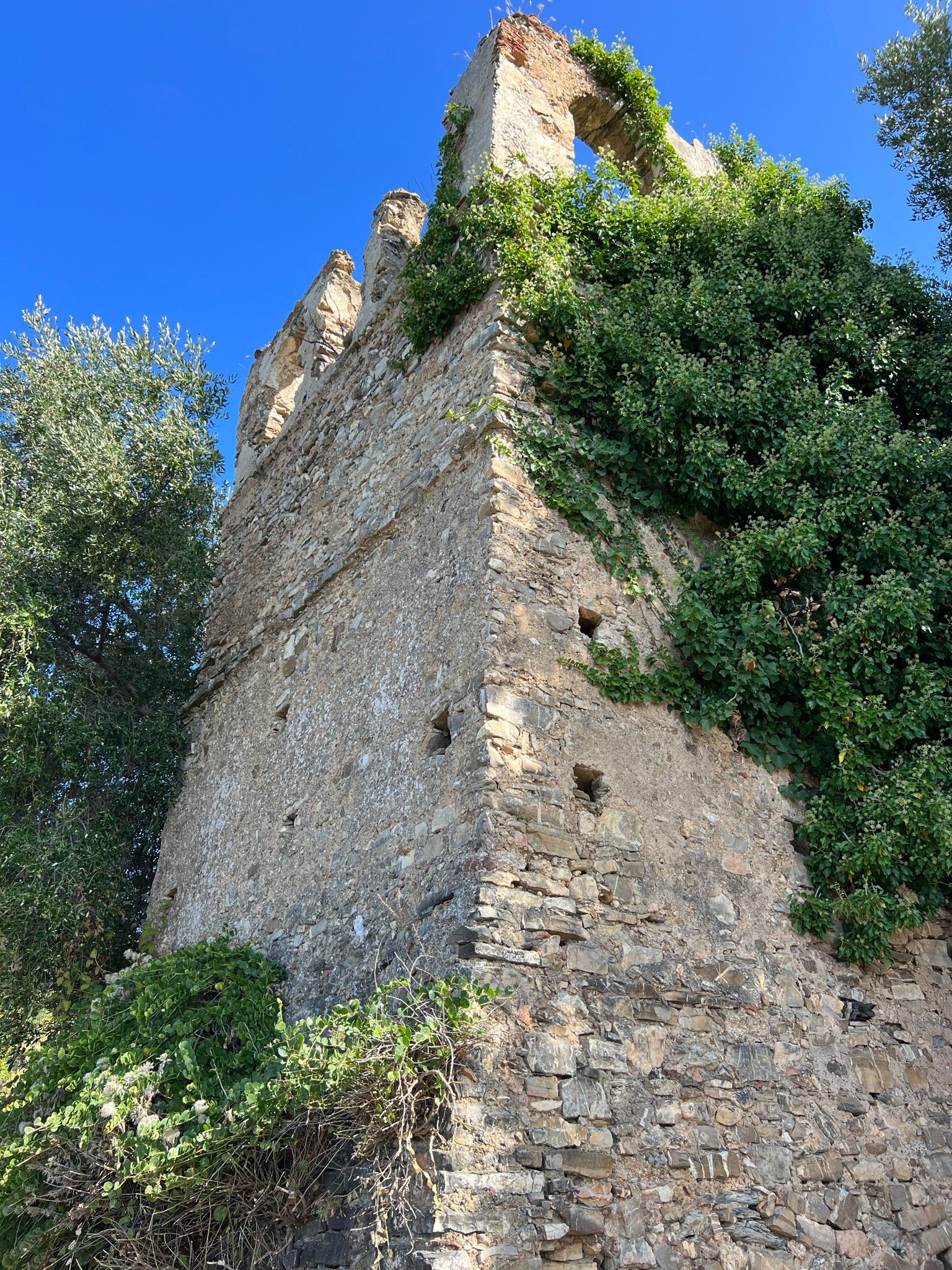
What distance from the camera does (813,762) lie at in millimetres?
5422

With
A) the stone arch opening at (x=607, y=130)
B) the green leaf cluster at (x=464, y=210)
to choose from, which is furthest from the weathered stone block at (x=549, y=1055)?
the stone arch opening at (x=607, y=130)

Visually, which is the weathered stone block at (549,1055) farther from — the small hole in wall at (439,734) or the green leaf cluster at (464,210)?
the green leaf cluster at (464,210)

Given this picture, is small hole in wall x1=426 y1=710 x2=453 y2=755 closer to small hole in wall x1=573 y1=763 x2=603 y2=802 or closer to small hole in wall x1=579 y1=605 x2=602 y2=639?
small hole in wall x1=573 y1=763 x2=603 y2=802

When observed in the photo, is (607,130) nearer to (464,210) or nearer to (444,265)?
(464,210)

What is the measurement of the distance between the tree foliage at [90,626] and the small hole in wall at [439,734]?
4.12 meters

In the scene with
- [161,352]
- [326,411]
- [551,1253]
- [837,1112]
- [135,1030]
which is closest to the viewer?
[551,1253]

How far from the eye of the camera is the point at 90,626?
9.05m

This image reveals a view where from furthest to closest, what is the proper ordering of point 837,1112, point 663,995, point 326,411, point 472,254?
point 326,411, point 472,254, point 837,1112, point 663,995

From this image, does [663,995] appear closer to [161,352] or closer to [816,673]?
[816,673]

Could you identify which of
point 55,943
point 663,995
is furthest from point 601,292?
point 55,943

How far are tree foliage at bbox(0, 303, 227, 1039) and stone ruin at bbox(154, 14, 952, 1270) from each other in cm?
140

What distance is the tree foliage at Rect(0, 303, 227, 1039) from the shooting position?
7.39 m

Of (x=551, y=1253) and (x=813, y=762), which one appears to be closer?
(x=551, y=1253)

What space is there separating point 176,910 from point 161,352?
6337 millimetres
